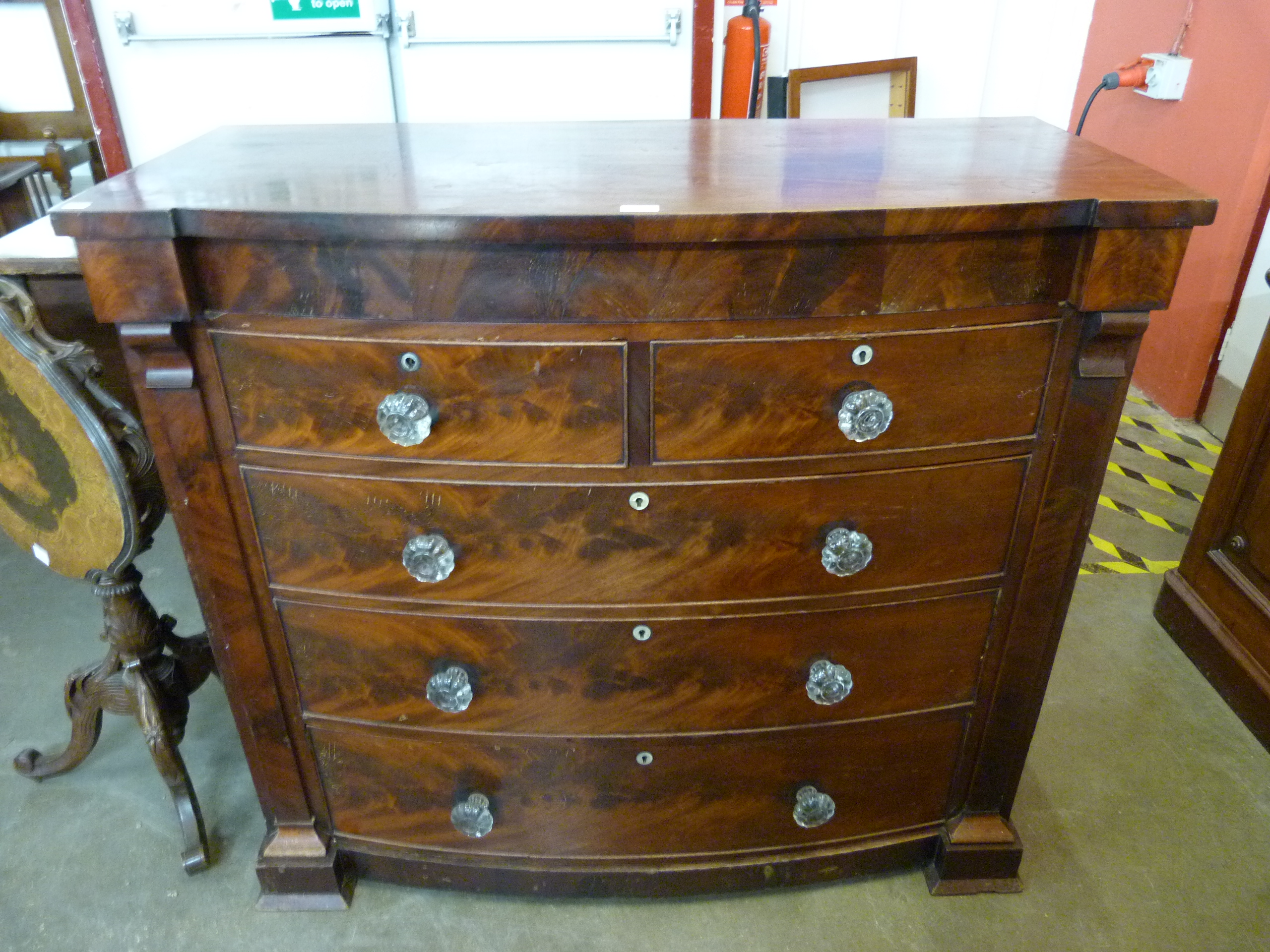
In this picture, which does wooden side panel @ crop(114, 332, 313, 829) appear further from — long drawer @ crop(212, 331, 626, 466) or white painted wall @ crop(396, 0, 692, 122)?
white painted wall @ crop(396, 0, 692, 122)

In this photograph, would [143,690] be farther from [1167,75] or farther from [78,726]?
[1167,75]

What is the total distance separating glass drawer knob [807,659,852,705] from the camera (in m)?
1.32

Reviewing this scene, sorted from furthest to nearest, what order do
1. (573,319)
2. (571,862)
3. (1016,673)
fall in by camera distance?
1. (571,862)
2. (1016,673)
3. (573,319)

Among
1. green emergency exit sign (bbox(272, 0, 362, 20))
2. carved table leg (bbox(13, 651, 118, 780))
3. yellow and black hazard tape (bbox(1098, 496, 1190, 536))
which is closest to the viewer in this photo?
carved table leg (bbox(13, 651, 118, 780))

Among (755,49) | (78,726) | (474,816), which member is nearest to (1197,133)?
(755,49)

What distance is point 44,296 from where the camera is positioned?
5.25 ft

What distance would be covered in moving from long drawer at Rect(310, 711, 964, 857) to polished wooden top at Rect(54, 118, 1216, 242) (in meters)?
0.76

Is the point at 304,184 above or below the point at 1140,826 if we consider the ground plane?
above

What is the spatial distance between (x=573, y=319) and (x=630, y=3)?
7.41 ft

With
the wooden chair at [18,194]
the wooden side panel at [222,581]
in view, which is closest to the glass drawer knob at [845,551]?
the wooden side panel at [222,581]

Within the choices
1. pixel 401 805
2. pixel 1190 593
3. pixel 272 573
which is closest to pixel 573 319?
pixel 272 573

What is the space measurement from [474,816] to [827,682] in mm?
575

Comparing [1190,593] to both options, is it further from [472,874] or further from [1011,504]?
[472,874]

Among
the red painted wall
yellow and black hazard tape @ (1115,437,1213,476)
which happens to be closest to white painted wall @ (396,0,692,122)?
the red painted wall
